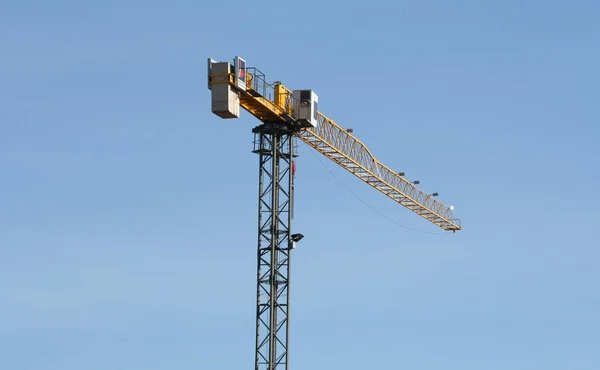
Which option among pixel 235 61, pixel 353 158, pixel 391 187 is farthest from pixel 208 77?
pixel 391 187

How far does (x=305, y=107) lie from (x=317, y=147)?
11.3m

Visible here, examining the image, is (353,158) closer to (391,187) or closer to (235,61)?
(391,187)

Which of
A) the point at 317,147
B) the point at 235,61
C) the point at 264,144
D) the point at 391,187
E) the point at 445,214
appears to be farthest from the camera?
the point at 445,214

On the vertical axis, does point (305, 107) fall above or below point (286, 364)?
above

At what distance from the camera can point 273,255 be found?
13850 centimetres

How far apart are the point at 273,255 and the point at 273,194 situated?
5.33m

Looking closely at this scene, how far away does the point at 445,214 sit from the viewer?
198 meters

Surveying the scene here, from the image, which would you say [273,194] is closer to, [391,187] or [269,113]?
[269,113]

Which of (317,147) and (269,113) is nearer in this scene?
(269,113)

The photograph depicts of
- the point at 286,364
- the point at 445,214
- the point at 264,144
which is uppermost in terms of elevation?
the point at 445,214

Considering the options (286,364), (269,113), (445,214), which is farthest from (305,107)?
(445,214)

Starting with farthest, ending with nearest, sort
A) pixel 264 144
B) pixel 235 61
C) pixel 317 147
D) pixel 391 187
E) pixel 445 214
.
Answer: pixel 445 214, pixel 391 187, pixel 317 147, pixel 264 144, pixel 235 61

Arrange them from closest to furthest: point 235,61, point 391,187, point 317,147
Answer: point 235,61
point 317,147
point 391,187

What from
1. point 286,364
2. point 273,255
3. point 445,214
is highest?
point 445,214
